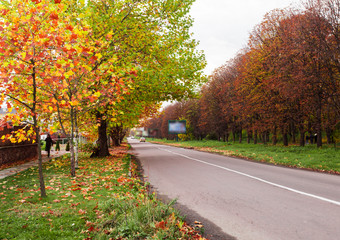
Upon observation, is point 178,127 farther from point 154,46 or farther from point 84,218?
point 84,218

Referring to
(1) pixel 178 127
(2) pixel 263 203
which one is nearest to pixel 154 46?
(2) pixel 263 203

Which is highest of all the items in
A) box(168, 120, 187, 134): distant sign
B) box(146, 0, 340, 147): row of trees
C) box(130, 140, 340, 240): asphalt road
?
box(146, 0, 340, 147): row of trees

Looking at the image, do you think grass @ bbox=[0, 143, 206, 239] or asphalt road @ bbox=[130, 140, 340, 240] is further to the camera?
asphalt road @ bbox=[130, 140, 340, 240]

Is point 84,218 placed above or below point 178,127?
below

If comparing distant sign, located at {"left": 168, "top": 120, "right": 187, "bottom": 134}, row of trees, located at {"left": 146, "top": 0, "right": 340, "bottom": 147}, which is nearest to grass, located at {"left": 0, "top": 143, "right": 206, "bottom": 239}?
row of trees, located at {"left": 146, "top": 0, "right": 340, "bottom": 147}

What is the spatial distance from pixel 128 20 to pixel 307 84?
12.9 m

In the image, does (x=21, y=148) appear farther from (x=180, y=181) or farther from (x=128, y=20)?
(x=180, y=181)

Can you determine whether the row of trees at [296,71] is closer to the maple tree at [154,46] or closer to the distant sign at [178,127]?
the maple tree at [154,46]

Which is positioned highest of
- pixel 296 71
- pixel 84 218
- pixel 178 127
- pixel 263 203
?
pixel 296 71

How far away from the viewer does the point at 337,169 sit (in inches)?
399

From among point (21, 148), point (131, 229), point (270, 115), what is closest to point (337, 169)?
point (131, 229)

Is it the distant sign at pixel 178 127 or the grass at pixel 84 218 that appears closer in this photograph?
the grass at pixel 84 218

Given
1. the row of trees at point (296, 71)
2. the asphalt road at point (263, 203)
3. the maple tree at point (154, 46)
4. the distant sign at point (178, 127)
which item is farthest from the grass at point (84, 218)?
the distant sign at point (178, 127)

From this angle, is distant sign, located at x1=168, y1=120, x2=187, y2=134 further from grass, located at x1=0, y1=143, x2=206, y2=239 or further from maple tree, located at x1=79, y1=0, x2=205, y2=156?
grass, located at x1=0, y1=143, x2=206, y2=239
